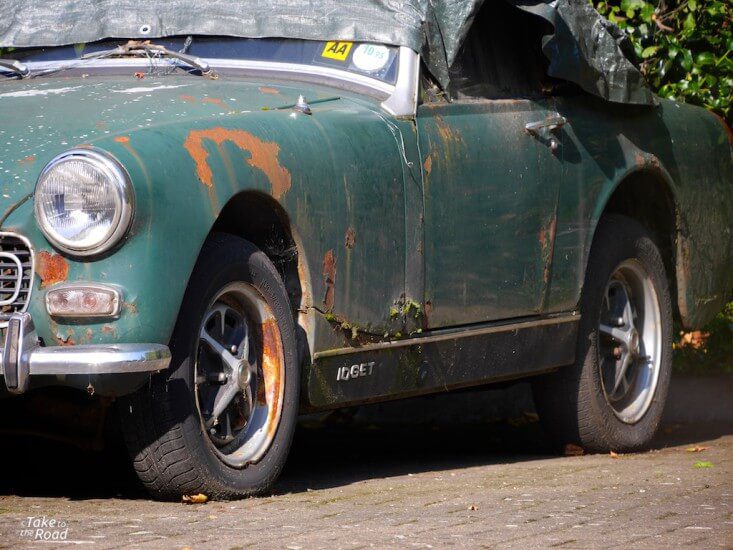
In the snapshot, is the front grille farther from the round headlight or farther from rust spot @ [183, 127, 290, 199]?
rust spot @ [183, 127, 290, 199]

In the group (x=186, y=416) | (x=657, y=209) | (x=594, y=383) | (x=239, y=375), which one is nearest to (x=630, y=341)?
(x=594, y=383)

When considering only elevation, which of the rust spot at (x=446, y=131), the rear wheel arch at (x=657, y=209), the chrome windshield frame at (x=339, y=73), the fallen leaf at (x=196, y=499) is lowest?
the fallen leaf at (x=196, y=499)

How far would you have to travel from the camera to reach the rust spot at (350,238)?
476 centimetres

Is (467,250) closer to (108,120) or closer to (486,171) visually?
(486,171)

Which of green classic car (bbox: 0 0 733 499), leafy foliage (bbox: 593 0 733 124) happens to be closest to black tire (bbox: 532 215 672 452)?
green classic car (bbox: 0 0 733 499)

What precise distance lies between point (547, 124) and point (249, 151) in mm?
1771

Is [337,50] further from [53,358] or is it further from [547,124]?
[53,358]

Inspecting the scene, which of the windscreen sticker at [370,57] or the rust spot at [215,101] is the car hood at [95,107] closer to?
the rust spot at [215,101]

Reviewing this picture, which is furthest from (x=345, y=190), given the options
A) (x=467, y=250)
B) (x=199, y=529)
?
(x=199, y=529)

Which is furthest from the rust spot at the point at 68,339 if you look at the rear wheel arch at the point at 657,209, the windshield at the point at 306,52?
the rear wheel arch at the point at 657,209

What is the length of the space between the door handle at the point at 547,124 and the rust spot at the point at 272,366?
1670mm

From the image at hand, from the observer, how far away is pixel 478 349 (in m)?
5.48

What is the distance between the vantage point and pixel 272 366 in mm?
4578

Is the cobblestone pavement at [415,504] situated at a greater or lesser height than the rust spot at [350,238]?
lesser
